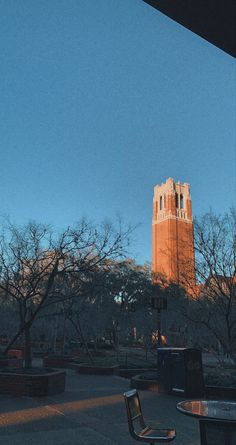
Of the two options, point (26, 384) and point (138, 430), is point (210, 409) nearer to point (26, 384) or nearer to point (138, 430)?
point (138, 430)

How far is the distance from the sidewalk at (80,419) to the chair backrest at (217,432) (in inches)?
88.1

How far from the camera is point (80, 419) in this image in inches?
320

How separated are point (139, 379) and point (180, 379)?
7.06 ft

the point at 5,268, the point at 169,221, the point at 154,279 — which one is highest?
the point at 169,221

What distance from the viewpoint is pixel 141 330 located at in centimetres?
4219

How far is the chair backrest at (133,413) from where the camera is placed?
15.3 ft

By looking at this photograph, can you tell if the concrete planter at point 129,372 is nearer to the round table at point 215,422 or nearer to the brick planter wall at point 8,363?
the brick planter wall at point 8,363

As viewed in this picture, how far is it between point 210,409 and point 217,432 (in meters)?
0.27

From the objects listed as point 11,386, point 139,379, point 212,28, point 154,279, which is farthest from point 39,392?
point 154,279

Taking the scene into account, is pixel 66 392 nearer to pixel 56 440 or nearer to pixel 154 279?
pixel 56 440

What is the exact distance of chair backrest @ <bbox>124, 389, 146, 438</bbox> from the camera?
4.65 metres

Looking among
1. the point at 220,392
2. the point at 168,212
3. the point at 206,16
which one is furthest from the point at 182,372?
the point at 168,212

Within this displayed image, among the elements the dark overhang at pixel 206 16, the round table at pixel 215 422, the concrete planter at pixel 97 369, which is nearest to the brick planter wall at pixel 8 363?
the concrete planter at pixel 97 369

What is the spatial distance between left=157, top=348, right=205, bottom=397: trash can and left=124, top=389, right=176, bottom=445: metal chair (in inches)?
249
